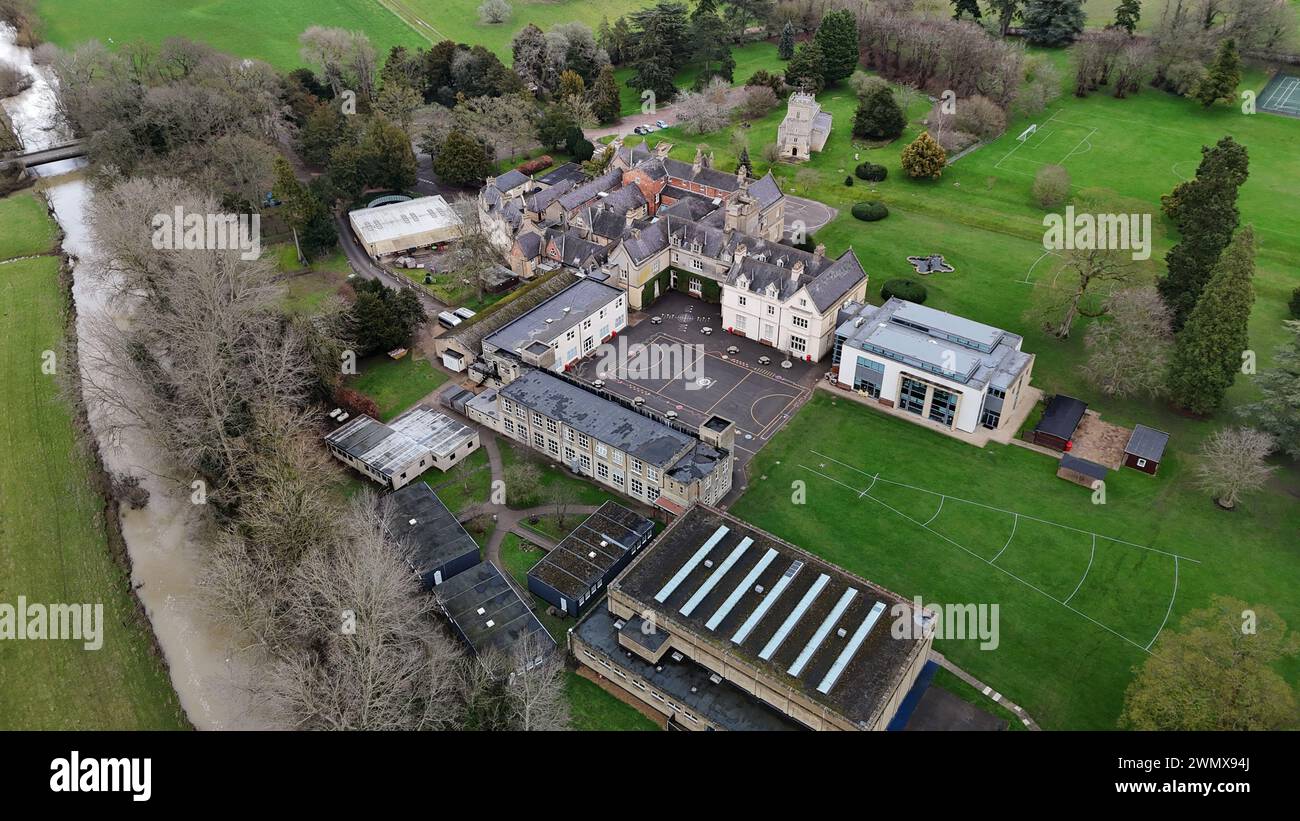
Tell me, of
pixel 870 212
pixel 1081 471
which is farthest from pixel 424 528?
pixel 870 212

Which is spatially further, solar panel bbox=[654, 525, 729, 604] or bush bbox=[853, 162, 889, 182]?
bush bbox=[853, 162, 889, 182]

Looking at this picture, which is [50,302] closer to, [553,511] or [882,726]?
[553,511]

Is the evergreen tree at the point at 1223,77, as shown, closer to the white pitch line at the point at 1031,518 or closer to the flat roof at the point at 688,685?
the white pitch line at the point at 1031,518

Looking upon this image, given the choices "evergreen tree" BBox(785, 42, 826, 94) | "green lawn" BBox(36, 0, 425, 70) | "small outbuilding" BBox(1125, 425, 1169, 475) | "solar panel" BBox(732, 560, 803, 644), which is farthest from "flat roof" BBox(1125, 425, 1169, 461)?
"green lawn" BBox(36, 0, 425, 70)

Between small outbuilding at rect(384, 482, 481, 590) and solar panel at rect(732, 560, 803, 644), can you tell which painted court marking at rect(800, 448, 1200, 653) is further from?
small outbuilding at rect(384, 482, 481, 590)

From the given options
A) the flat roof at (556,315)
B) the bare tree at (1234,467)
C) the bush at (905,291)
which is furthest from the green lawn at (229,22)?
the bare tree at (1234,467)

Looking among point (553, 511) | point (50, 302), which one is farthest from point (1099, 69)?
point (50, 302)
